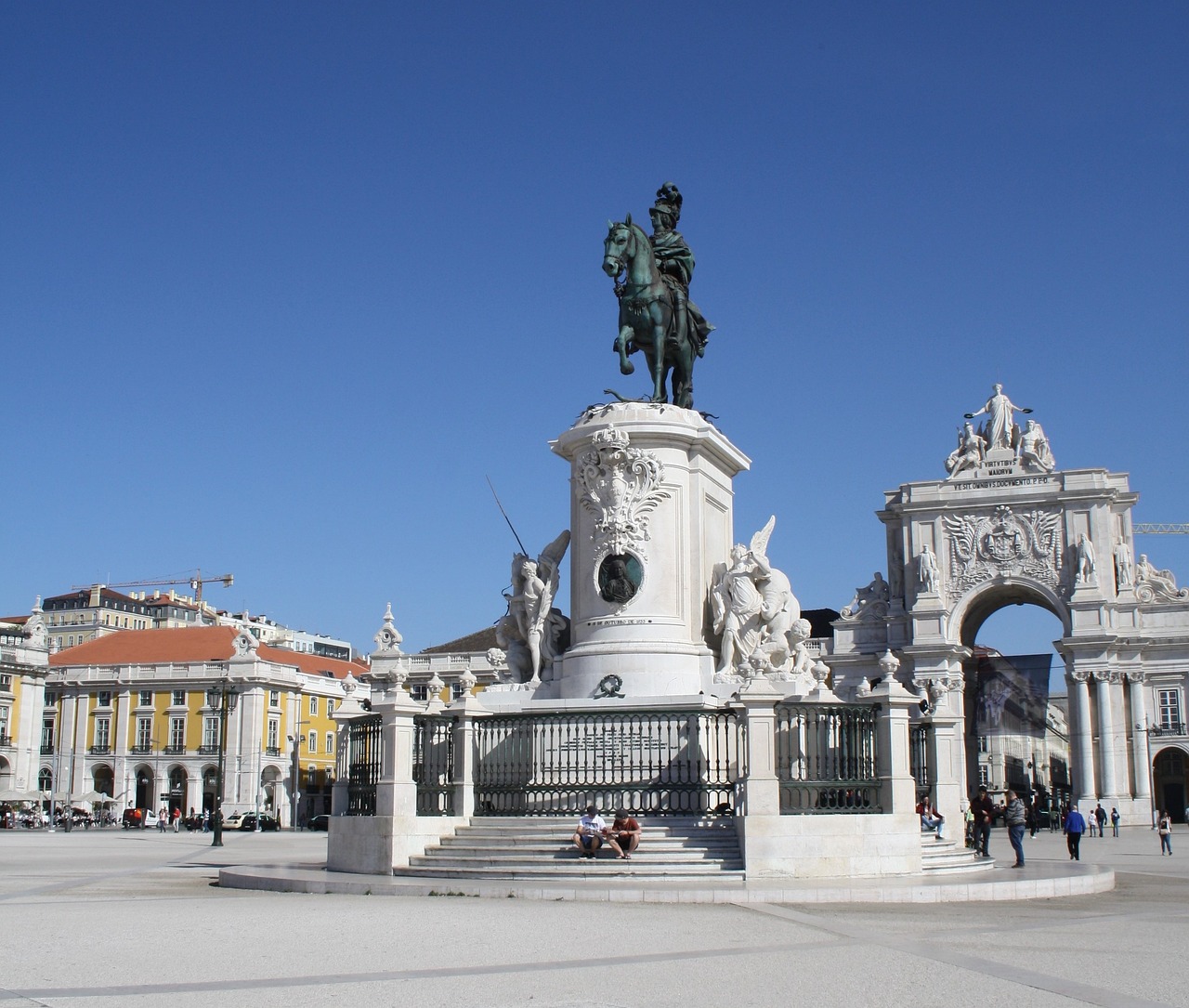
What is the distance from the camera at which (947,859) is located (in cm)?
1633

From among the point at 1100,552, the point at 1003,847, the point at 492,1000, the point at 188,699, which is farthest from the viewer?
the point at 188,699

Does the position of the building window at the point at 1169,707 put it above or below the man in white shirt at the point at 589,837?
above

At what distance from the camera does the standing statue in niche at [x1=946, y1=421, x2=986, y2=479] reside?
75938mm

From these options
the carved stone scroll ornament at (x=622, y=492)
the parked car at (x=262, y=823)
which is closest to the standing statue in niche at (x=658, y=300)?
the carved stone scroll ornament at (x=622, y=492)

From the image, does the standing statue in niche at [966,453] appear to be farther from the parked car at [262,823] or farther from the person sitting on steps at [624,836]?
the person sitting on steps at [624,836]

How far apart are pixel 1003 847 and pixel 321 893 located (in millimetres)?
22171

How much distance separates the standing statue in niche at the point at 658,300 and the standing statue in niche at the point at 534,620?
8.49 feet

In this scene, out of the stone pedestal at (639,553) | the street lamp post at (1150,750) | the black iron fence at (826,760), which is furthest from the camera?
the street lamp post at (1150,750)

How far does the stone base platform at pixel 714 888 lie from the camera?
43.7ft

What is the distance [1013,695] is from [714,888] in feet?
194

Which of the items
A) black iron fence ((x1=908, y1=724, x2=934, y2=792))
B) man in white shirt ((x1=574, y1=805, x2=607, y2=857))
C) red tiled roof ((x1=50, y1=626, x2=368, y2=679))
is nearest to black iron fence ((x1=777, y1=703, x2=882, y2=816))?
man in white shirt ((x1=574, y1=805, x2=607, y2=857))

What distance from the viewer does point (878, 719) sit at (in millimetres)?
16172

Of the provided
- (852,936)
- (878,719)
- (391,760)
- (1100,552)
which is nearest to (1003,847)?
(878,719)

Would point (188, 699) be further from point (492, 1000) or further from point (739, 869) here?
point (492, 1000)
